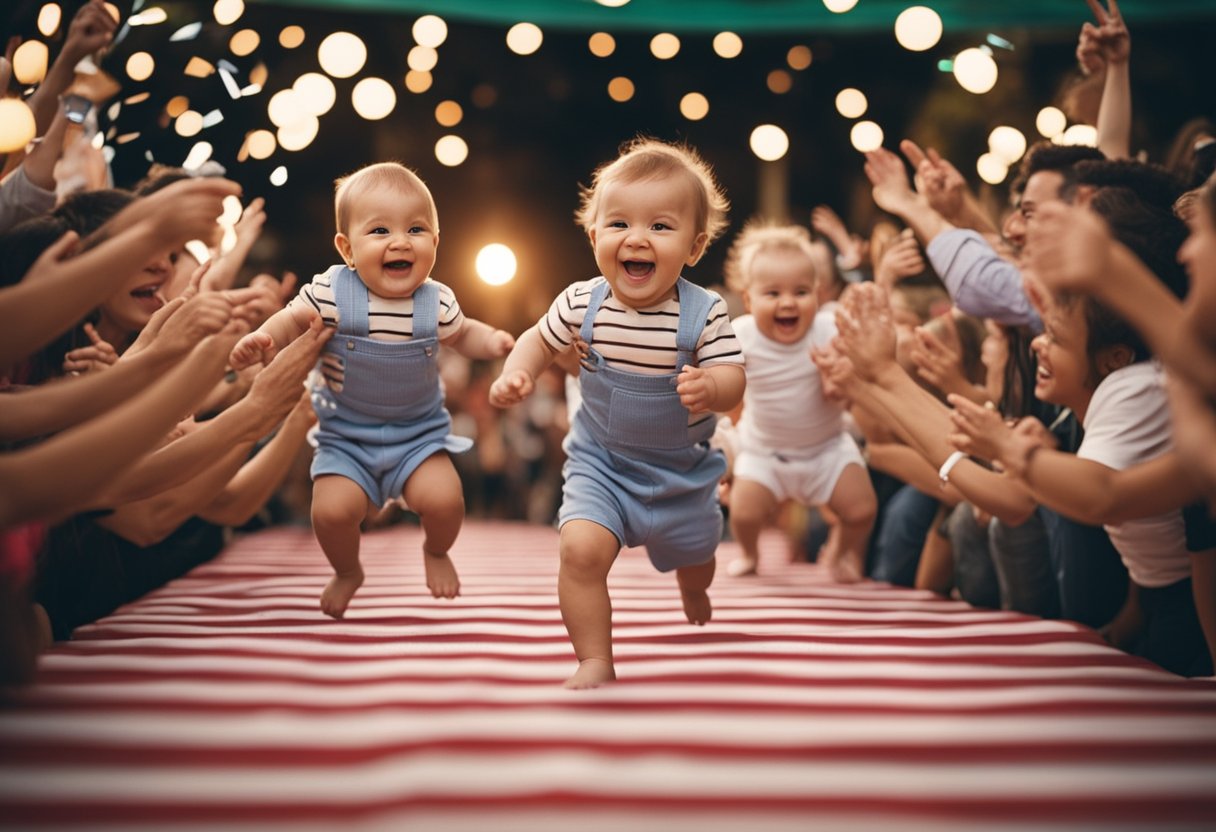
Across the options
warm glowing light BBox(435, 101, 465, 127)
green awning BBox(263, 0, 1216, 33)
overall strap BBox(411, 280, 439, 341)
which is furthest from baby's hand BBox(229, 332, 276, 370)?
warm glowing light BBox(435, 101, 465, 127)

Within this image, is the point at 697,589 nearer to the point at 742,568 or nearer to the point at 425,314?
the point at 425,314

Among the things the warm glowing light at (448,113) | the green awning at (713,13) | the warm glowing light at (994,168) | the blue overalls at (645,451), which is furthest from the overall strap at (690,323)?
the warm glowing light at (448,113)

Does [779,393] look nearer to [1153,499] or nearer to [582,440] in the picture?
[582,440]

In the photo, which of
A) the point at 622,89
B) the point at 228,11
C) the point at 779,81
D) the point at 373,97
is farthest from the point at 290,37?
the point at 779,81

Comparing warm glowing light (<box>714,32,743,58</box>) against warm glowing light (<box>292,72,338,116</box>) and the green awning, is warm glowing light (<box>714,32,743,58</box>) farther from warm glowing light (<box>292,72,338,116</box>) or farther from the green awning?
warm glowing light (<box>292,72,338,116</box>)

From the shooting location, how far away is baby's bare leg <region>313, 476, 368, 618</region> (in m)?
2.44

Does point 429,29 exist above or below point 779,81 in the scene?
below

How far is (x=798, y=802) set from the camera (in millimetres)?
1299

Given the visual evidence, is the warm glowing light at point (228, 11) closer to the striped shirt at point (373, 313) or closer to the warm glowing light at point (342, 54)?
the warm glowing light at point (342, 54)

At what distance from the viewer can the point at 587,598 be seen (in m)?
1.95

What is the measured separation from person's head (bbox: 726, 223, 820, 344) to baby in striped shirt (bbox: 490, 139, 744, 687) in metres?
0.97

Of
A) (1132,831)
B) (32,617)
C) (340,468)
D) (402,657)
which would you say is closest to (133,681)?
(32,617)

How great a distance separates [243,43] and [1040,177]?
90.2 inches

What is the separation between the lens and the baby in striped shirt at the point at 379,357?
2439mm
